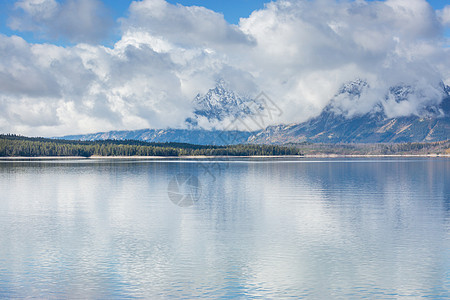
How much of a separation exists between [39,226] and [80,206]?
1705 cm

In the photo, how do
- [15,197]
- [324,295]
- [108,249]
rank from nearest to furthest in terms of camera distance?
Result: [324,295]
[108,249]
[15,197]

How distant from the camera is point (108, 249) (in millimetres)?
40094

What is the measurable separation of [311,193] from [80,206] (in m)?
39.9

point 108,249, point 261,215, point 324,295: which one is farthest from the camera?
point 261,215

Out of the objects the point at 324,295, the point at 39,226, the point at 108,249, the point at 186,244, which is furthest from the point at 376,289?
the point at 39,226

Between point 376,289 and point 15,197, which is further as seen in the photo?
point 15,197

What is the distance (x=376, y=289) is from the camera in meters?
29.6

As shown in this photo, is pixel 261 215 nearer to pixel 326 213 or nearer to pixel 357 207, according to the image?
pixel 326 213

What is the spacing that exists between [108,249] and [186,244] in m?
6.79

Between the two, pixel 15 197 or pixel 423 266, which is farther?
pixel 15 197

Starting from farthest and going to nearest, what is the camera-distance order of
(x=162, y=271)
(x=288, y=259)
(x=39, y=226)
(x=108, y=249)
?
(x=39, y=226) → (x=108, y=249) → (x=288, y=259) → (x=162, y=271)

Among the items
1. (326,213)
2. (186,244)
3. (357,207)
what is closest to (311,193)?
(357,207)

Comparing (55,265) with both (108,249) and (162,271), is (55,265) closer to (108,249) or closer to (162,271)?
(108,249)

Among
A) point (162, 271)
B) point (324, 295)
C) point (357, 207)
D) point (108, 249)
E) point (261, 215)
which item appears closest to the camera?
point (324, 295)
